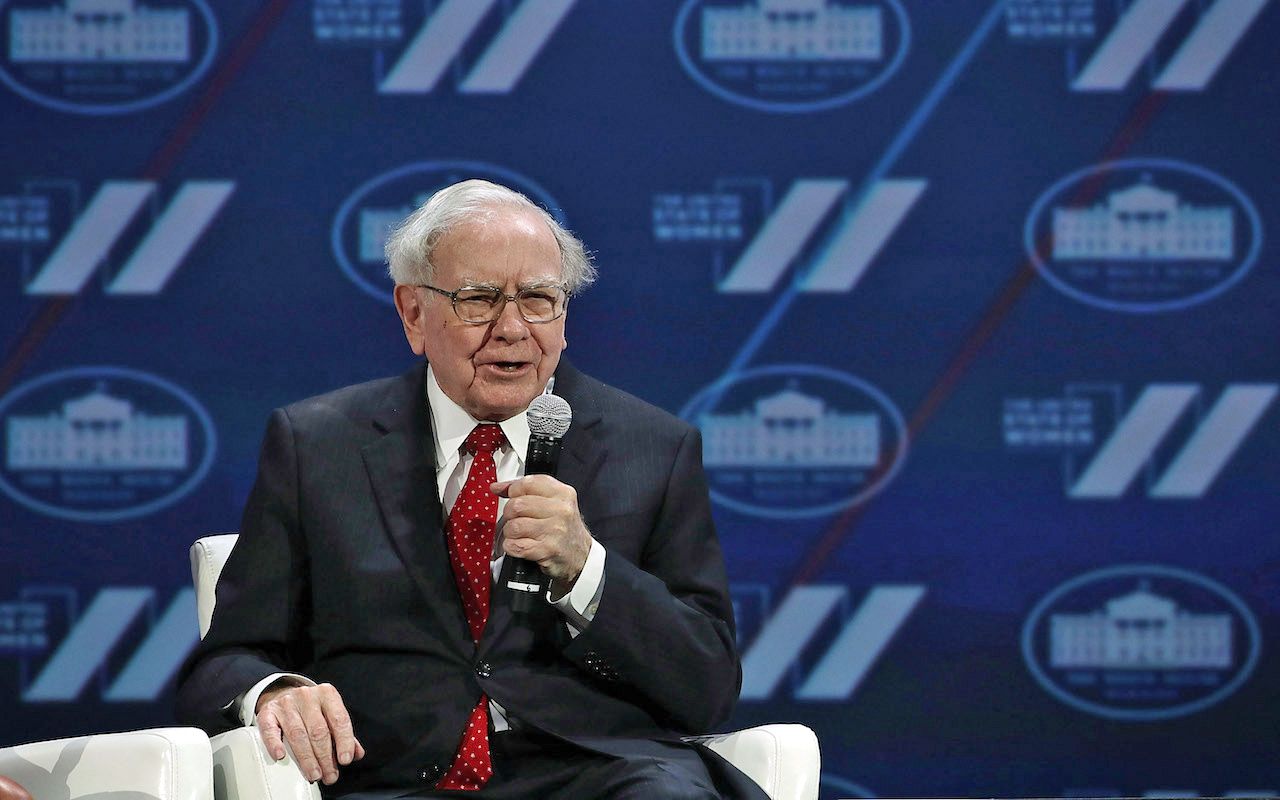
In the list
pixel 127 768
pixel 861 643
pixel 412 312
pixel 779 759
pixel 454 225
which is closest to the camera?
pixel 127 768

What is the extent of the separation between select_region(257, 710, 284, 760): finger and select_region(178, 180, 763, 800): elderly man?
6 cm

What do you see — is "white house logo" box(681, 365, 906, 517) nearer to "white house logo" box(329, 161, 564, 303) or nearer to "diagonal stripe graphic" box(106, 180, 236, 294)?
"white house logo" box(329, 161, 564, 303)

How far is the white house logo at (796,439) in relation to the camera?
415 centimetres

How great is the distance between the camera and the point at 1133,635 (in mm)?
4168

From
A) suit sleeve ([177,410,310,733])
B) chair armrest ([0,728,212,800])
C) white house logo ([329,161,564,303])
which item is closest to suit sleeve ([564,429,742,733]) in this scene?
suit sleeve ([177,410,310,733])

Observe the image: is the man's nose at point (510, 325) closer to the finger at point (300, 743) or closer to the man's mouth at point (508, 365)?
the man's mouth at point (508, 365)

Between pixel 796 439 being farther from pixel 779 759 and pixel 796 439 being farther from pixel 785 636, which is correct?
pixel 779 759

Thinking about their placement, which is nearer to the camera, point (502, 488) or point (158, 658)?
point (502, 488)

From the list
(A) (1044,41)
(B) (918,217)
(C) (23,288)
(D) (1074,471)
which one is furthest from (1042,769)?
(C) (23,288)

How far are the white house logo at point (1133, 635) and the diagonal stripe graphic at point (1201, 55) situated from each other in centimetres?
133

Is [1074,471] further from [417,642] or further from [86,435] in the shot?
[86,435]

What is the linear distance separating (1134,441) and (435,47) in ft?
7.21

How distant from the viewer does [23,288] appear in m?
4.07

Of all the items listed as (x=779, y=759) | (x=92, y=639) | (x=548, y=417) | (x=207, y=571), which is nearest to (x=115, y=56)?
(x=92, y=639)
